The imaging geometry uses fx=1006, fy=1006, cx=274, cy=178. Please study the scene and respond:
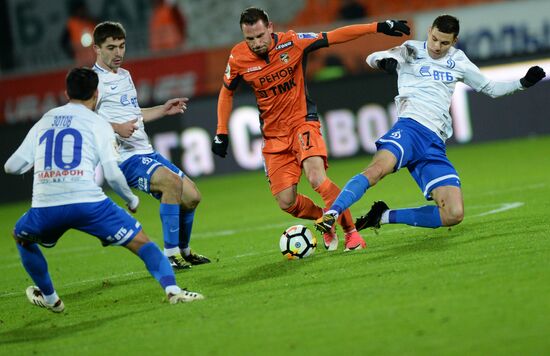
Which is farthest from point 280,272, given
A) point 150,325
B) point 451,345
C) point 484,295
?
point 451,345

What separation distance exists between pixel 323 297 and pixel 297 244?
6.36 feet

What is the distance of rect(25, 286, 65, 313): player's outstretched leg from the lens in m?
Result: 7.27

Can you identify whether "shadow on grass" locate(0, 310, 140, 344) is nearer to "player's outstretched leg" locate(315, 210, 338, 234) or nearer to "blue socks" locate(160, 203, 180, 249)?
"player's outstretched leg" locate(315, 210, 338, 234)

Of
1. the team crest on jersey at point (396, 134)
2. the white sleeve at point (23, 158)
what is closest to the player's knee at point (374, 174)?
the team crest on jersey at point (396, 134)

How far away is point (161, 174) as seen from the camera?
8773mm

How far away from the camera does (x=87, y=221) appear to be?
6668mm

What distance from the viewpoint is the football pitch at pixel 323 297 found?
5289 millimetres

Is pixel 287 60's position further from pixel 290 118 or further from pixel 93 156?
pixel 93 156

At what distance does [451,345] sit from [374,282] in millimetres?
1793

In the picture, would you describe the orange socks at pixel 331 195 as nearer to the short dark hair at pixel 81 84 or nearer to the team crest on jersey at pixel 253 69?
the team crest on jersey at pixel 253 69

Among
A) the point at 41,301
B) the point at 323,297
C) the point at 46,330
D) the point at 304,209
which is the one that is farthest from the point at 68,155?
the point at 304,209

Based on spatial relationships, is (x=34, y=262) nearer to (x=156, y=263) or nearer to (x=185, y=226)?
(x=156, y=263)

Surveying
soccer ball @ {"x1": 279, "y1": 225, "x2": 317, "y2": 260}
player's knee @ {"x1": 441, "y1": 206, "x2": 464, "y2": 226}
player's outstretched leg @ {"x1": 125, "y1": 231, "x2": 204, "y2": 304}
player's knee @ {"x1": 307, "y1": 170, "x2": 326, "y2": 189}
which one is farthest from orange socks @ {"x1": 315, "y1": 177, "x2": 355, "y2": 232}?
player's outstretched leg @ {"x1": 125, "y1": 231, "x2": 204, "y2": 304}

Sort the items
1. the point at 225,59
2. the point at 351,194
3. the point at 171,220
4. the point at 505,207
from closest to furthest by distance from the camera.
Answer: the point at 351,194 → the point at 171,220 → the point at 505,207 → the point at 225,59
